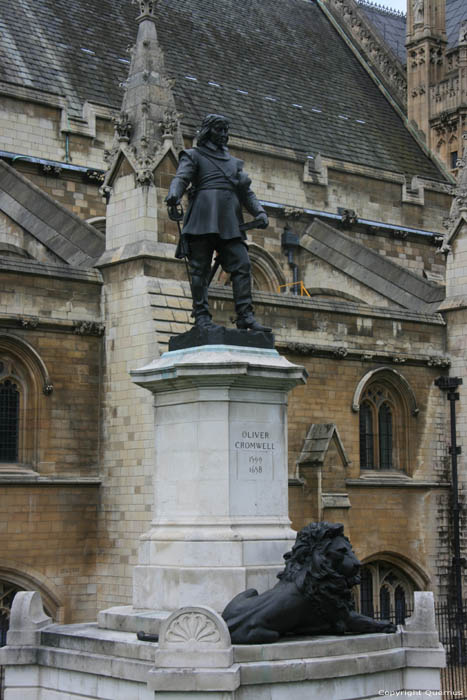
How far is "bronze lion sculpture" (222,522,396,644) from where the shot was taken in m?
10.9

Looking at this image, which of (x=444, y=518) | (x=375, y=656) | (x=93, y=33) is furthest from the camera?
(x=93, y=33)

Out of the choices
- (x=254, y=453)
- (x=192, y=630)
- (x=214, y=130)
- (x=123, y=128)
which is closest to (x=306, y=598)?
(x=192, y=630)

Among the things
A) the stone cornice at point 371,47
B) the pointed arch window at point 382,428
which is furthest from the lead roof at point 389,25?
the pointed arch window at point 382,428

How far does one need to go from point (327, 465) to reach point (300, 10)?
2394 centimetres

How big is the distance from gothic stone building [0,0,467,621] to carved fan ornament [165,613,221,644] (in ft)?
31.1

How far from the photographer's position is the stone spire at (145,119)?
816 inches

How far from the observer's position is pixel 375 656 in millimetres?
11156

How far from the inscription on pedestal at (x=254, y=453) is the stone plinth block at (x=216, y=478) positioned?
10mm

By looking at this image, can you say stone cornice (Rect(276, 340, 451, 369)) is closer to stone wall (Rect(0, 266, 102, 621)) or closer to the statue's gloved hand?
stone wall (Rect(0, 266, 102, 621))

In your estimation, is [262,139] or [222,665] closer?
[222,665]

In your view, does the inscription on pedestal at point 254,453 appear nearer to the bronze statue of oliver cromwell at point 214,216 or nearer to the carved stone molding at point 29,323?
the bronze statue of oliver cromwell at point 214,216

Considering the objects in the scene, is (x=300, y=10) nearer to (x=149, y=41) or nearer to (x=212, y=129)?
(x=149, y=41)

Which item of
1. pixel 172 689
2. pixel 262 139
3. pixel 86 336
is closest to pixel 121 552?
pixel 86 336

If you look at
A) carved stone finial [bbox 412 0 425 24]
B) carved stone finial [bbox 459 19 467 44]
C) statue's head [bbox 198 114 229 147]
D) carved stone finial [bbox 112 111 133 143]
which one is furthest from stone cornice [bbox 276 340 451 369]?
carved stone finial [bbox 412 0 425 24]
